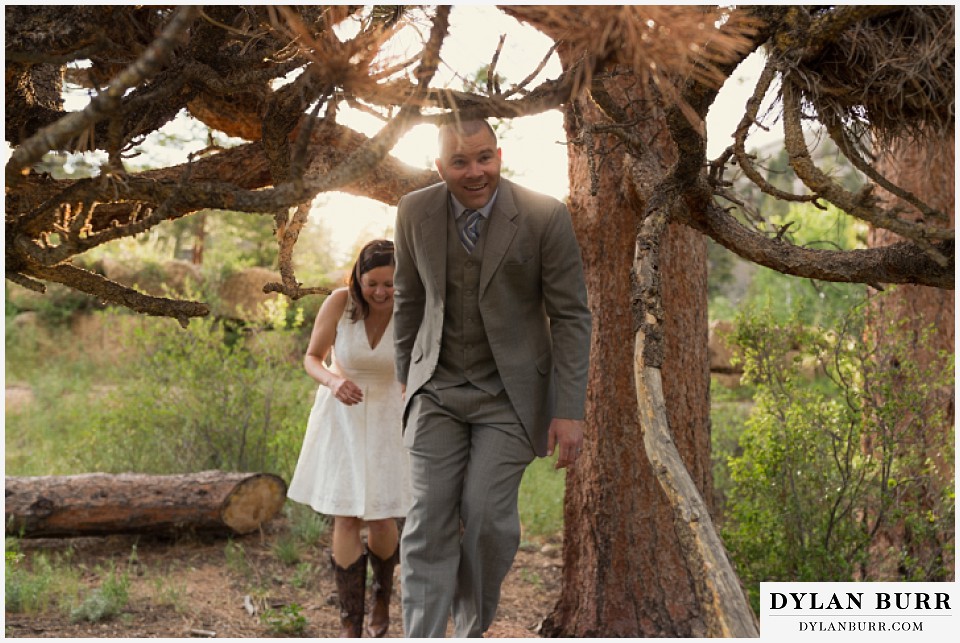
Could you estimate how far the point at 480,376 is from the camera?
3193mm

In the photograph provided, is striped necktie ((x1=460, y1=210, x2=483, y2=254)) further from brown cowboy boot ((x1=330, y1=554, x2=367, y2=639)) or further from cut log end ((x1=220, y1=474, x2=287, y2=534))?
cut log end ((x1=220, y1=474, x2=287, y2=534))

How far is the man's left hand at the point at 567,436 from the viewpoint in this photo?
3.19 m

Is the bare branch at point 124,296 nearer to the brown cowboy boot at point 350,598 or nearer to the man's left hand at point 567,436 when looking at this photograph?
the man's left hand at point 567,436

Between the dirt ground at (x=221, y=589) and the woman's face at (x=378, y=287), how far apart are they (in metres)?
1.78

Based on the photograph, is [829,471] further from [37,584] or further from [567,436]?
[37,584]

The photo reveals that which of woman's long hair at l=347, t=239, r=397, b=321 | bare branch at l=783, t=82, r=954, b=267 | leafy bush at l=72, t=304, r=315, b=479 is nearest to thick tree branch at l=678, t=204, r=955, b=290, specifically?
bare branch at l=783, t=82, r=954, b=267

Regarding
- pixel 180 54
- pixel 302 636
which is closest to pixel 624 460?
pixel 302 636

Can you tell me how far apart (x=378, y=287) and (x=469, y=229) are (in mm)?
1172

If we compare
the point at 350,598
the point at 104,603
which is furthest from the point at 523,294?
the point at 104,603

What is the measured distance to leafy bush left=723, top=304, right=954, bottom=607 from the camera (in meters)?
4.62

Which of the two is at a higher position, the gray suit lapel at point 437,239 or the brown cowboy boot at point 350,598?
the gray suit lapel at point 437,239

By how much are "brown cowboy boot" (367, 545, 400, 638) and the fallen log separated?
190 cm

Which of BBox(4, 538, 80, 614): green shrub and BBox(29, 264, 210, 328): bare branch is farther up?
BBox(29, 264, 210, 328): bare branch

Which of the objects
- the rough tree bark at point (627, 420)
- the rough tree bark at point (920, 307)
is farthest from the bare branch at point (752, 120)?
the rough tree bark at point (920, 307)
